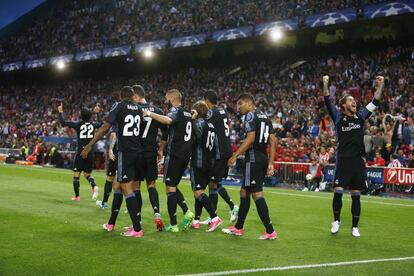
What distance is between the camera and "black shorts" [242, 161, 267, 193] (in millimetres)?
9047

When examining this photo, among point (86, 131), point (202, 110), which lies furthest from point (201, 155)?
point (86, 131)

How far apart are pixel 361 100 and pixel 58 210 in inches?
726

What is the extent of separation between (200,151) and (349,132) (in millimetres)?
2625

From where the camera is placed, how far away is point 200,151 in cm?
1043

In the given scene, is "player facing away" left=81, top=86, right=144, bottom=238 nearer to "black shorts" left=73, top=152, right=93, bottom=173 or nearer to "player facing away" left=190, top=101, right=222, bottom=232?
"player facing away" left=190, top=101, right=222, bottom=232

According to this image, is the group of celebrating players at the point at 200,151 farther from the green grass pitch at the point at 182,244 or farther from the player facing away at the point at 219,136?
the green grass pitch at the point at 182,244

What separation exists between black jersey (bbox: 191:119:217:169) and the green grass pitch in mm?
1188

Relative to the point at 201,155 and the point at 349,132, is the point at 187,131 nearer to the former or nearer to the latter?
the point at 201,155

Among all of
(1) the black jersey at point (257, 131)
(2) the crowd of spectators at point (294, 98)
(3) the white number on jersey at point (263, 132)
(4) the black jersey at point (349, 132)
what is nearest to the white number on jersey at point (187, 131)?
(1) the black jersey at point (257, 131)

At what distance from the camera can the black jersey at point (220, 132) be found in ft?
34.9

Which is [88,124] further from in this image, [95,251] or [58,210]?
[95,251]

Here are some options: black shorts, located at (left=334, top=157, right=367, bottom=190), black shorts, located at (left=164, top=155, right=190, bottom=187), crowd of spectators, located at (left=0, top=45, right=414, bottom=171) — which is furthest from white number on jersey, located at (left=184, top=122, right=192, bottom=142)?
crowd of spectators, located at (left=0, top=45, right=414, bottom=171)

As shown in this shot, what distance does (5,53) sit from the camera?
60.5 m

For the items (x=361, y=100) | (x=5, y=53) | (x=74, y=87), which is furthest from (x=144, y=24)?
(x=361, y=100)
